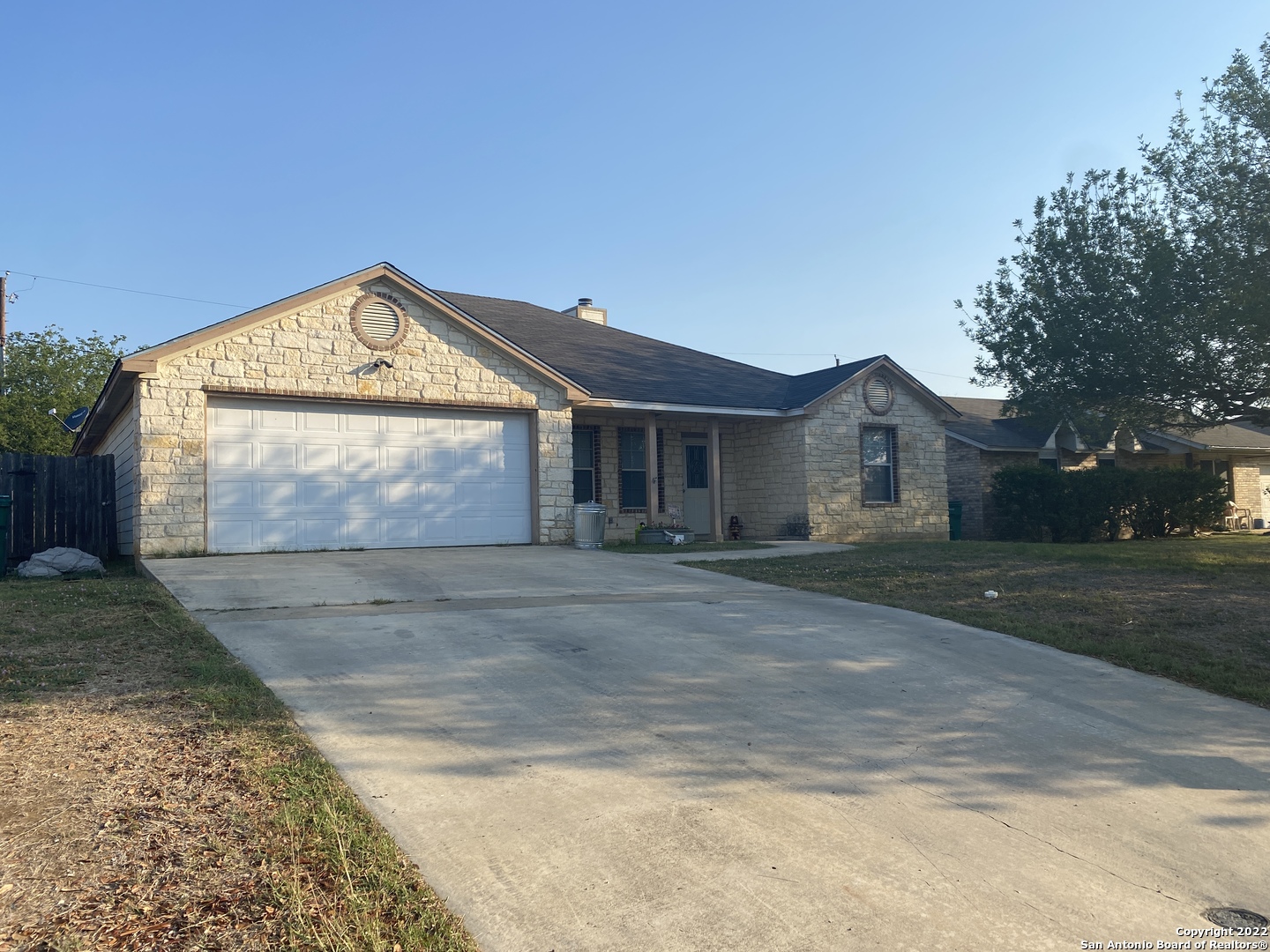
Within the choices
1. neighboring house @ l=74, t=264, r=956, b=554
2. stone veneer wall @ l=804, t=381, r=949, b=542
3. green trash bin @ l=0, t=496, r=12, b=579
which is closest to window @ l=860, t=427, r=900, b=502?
neighboring house @ l=74, t=264, r=956, b=554

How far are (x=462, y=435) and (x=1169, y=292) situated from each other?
12243mm

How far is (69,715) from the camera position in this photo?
5.45 m

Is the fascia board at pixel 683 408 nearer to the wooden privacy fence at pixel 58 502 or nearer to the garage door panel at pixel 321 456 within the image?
the garage door panel at pixel 321 456

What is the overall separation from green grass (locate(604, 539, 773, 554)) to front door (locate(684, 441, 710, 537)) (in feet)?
8.47

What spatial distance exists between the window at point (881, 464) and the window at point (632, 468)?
508cm

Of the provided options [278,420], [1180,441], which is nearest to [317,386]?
[278,420]

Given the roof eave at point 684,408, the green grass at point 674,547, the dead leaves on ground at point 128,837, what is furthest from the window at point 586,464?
the dead leaves on ground at point 128,837

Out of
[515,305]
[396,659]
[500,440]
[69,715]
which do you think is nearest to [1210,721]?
[396,659]

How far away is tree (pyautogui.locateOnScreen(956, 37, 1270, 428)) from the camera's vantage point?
46.7 ft

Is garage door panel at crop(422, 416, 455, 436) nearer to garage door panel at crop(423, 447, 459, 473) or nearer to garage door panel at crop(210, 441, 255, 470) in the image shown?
garage door panel at crop(423, 447, 459, 473)

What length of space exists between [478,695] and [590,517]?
10.2 metres

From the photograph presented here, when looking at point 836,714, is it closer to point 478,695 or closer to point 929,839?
point 929,839

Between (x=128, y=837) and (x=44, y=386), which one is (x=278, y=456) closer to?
(x=128, y=837)

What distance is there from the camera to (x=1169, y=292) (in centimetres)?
1528
